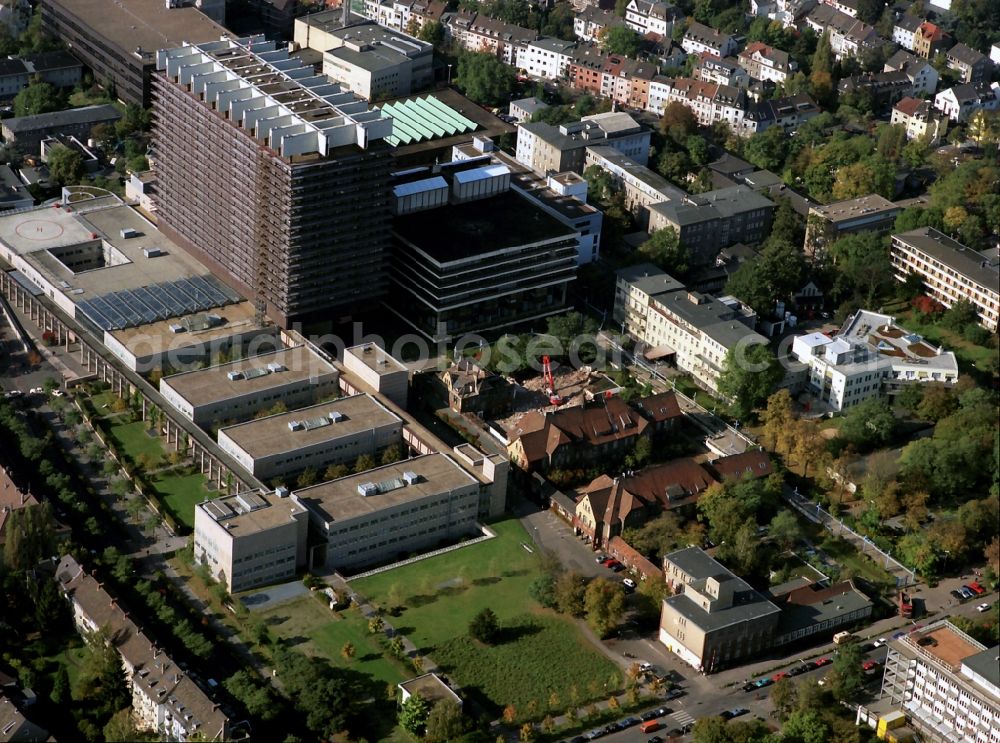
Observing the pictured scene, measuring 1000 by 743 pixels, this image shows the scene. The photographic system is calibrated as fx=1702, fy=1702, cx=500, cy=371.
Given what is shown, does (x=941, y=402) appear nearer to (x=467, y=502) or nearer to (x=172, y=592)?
(x=467, y=502)

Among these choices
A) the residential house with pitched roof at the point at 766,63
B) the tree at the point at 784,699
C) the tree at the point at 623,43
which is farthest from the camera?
the tree at the point at 623,43

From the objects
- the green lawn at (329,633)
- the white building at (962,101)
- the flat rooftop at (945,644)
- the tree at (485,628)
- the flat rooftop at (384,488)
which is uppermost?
the white building at (962,101)

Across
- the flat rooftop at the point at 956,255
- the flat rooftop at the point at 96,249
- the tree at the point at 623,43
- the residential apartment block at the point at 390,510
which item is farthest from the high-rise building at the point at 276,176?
the tree at the point at 623,43

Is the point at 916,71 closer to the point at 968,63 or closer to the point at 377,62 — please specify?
the point at 968,63

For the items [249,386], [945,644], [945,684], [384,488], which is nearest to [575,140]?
[249,386]

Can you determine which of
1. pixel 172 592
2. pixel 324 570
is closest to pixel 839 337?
pixel 324 570

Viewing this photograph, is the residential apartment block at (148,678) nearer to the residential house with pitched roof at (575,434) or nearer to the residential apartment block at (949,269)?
the residential house with pitched roof at (575,434)

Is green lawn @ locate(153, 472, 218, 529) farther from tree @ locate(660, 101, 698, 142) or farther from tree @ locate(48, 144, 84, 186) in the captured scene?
tree @ locate(660, 101, 698, 142)
